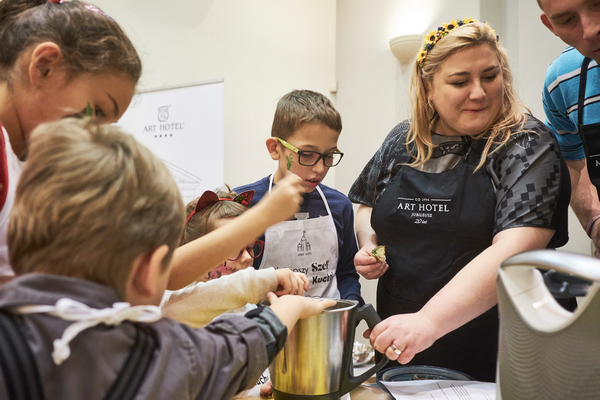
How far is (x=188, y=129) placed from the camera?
115 inches

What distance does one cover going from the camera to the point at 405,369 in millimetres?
918

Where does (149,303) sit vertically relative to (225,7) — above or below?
below

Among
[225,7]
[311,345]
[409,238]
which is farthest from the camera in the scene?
[225,7]

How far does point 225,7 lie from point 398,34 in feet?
4.17

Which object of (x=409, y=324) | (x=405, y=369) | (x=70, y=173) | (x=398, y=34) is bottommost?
(x=405, y=369)

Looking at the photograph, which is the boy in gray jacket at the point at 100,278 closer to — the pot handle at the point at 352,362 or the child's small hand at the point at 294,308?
the child's small hand at the point at 294,308

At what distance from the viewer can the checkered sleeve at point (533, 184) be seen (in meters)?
0.96

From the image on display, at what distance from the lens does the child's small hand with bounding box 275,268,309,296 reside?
856 mm

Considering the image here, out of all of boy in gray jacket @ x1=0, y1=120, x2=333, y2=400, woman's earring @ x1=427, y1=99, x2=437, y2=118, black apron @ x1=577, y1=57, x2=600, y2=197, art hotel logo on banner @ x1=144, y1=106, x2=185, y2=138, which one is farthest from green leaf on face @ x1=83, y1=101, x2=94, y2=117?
art hotel logo on banner @ x1=144, y1=106, x2=185, y2=138

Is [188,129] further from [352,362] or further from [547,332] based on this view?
[547,332]

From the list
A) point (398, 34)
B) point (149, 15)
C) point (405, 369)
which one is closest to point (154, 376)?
point (405, 369)

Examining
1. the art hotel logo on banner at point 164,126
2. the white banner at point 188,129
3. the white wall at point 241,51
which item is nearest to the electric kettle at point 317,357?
the white banner at point 188,129

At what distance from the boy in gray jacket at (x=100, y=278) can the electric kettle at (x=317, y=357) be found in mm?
145

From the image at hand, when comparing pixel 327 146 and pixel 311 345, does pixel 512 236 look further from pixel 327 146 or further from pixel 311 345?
pixel 327 146
